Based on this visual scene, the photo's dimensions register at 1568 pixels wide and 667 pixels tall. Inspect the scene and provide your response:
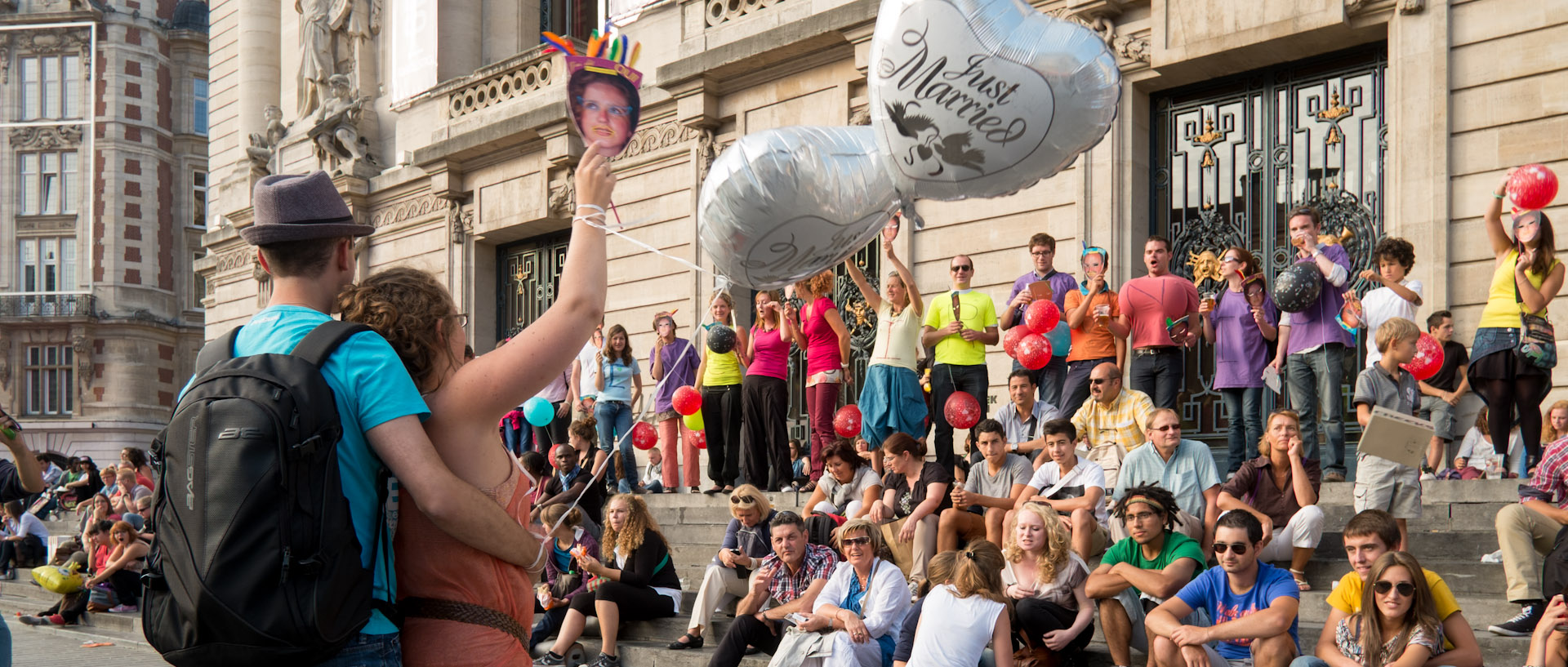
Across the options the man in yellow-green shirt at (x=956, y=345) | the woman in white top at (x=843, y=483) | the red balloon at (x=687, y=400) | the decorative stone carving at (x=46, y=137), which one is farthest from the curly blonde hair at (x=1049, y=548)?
the decorative stone carving at (x=46, y=137)

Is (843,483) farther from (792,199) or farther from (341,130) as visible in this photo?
(341,130)

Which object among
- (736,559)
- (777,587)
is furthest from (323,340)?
(736,559)

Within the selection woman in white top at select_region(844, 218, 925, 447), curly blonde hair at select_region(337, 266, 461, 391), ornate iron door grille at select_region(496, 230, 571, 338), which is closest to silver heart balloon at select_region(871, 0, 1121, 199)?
curly blonde hair at select_region(337, 266, 461, 391)

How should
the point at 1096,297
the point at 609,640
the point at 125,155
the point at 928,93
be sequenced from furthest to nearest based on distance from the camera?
1. the point at 125,155
2. the point at 1096,297
3. the point at 609,640
4. the point at 928,93

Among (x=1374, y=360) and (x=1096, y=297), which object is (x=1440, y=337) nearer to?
(x=1374, y=360)

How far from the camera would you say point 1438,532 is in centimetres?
814

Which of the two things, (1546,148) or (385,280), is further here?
(1546,148)

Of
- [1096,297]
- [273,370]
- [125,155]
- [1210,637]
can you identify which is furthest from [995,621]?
[125,155]

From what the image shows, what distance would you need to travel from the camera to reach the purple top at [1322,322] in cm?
909

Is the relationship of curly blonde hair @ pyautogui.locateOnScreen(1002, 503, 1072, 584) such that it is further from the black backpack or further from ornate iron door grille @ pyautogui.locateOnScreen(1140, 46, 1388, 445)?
the black backpack

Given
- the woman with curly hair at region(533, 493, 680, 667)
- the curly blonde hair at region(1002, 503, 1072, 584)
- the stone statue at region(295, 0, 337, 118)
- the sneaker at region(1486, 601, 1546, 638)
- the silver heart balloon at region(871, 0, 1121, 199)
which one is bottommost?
the woman with curly hair at region(533, 493, 680, 667)

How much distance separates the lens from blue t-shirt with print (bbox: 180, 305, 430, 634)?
2496 millimetres

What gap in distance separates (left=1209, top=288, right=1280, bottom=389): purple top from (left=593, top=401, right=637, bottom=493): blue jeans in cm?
593

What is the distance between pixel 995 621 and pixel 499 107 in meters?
14.4
